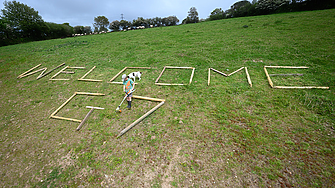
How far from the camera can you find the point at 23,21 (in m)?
43.2

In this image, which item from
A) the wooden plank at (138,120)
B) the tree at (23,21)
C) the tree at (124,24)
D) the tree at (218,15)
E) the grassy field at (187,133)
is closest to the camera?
the grassy field at (187,133)

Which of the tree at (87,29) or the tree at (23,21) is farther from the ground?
the tree at (87,29)

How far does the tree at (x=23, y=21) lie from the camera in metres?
42.2

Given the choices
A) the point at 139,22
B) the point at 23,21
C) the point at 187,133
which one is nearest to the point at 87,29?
the point at 139,22

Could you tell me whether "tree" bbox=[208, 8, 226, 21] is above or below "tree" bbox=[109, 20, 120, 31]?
below

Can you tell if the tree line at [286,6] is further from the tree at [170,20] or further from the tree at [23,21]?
the tree at [23,21]

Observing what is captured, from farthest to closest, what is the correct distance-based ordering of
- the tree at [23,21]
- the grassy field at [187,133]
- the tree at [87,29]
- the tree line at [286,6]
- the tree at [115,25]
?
the tree at [87,29] < the tree at [115,25] < the tree at [23,21] < the tree line at [286,6] < the grassy field at [187,133]

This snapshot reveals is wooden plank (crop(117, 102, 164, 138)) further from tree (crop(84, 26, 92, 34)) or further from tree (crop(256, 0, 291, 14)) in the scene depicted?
tree (crop(84, 26, 92, 34))

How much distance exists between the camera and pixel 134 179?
4.04m

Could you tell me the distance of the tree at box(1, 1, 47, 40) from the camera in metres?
42.2

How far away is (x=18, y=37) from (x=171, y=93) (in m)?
64.7

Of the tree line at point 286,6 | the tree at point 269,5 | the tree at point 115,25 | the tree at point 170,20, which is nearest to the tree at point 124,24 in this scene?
the tree at point 115,25

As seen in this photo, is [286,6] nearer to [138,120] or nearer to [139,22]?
[138,120]

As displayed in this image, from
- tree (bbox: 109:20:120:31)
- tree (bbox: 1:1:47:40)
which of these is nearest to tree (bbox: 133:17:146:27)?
tree (bbox: 109:20:120:31)
